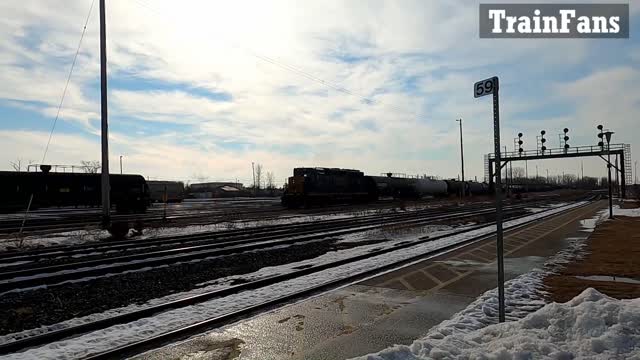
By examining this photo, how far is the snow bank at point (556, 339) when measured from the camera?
431 centimetres

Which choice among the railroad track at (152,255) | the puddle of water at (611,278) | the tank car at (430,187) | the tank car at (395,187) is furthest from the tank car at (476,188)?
the puddle of water at (611,278)

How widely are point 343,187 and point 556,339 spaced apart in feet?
140

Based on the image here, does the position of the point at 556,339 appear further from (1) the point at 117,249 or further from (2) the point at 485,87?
(1) the point at 117,249

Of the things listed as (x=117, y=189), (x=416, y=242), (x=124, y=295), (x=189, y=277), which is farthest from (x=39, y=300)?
(x=117, y=189)

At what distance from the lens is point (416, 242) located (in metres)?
16.2

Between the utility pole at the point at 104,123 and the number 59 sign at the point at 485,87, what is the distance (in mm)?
20608

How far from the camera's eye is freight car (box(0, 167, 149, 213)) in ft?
109

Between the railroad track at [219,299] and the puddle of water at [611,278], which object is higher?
the puddle of water at [611,278]

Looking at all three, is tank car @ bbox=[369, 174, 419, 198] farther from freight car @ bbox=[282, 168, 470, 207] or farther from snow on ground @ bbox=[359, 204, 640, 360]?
snow on ground @ bbox=[359, 204, 640, 360]

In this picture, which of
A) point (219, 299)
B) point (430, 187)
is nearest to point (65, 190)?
point (219, 299)

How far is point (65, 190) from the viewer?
36250 mm

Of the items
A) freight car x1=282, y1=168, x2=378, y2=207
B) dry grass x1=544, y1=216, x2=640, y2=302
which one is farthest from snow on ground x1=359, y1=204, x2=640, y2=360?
freight car x1=282, y1=168, x2=378, y2=207

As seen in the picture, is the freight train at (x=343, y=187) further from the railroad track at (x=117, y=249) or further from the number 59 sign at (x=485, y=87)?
the number 59 sign at (x=485, y=87)

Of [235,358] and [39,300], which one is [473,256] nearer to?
[235,358]
